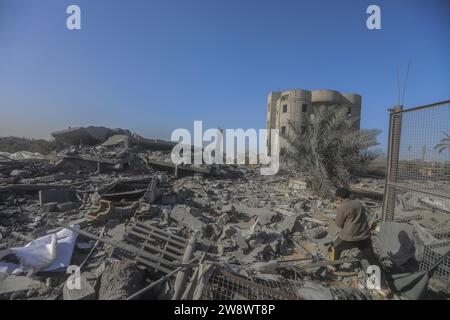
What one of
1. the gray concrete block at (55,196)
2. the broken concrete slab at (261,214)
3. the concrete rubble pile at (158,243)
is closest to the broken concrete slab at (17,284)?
the concrete rubble pile at (158,243)

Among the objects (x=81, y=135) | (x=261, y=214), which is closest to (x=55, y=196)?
(x=261, y=214)

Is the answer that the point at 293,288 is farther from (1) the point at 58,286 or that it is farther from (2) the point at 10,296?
(2) the point at 10,296

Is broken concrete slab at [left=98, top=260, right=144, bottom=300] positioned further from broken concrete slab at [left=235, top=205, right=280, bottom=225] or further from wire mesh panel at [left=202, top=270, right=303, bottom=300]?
broken concrete slab at [left=235, top=205, right=280, bottom=225]

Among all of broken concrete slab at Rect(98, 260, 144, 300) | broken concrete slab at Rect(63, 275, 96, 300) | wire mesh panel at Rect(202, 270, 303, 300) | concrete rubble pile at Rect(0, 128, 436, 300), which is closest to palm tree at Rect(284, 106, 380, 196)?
concrete rubble pile at Rect(0, 128, 436, 300)

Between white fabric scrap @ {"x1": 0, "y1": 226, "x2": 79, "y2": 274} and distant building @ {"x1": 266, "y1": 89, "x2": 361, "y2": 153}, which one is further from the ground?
distant building @ {"x1": 266, "y1": 89, "x2": 361, "y2": 153}

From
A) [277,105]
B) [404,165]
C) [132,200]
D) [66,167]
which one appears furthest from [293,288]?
[277,105]

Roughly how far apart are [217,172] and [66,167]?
7.23m

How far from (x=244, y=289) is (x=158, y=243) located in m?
1.93

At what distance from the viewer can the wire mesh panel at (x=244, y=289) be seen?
9.70 ft

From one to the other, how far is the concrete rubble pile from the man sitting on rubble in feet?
1.01

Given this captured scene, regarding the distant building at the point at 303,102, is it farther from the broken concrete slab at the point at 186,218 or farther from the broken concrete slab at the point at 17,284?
the broken concrete slab at the point at 17,284

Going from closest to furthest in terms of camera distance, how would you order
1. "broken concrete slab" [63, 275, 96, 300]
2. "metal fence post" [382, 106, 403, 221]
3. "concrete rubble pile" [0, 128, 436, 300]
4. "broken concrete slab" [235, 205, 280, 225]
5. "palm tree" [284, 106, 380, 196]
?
"broken concrete slab" [63, 275, 96, 300], "concrete rubble pile" [0, 128, 436, 300], "metal fence post" [382, 106, 403, 221], "broken concrete slab" [235, 205, 280, 225], "palm tree" [284, 106, 380, 196]

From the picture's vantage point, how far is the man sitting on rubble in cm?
370

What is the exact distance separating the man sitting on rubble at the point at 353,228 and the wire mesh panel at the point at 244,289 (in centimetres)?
106
